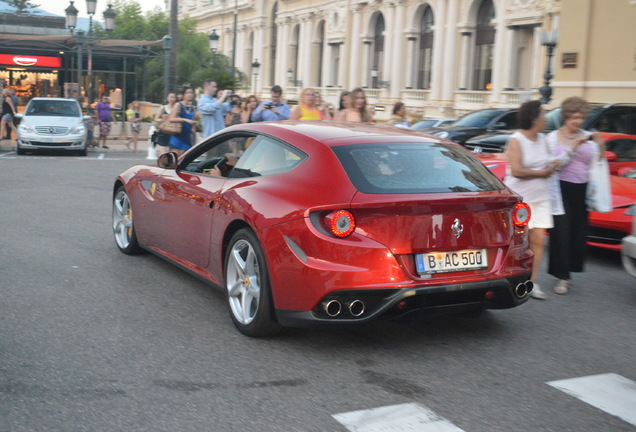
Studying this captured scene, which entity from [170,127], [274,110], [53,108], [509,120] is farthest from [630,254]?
[53,108]

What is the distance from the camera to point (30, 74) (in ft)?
109

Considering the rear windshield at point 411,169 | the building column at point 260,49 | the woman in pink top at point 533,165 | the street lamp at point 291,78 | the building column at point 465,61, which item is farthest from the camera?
the building column at point 260,49

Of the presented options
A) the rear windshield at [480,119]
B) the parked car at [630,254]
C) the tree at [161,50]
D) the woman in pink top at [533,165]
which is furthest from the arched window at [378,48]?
the woman in pink top at [533,165]

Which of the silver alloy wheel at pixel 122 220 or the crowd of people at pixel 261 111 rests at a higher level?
the crowd of people at pixel 261 111

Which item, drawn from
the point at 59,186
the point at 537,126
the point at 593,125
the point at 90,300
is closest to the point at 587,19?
the point at 593,125

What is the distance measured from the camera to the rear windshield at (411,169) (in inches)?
209

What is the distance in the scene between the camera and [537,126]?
23.1 ft

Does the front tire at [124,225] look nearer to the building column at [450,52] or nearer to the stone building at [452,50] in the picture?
the stone building at [452,50]

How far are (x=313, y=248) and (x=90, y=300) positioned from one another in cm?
228

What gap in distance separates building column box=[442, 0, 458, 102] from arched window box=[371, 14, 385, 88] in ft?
29.4

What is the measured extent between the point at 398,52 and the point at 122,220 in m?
42.5

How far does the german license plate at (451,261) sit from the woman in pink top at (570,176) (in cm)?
228

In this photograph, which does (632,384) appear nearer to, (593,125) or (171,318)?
(171,318)

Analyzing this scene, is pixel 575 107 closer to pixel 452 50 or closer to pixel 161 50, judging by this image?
pixel 452 50
